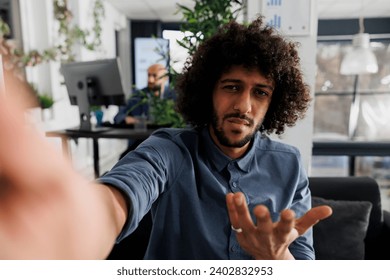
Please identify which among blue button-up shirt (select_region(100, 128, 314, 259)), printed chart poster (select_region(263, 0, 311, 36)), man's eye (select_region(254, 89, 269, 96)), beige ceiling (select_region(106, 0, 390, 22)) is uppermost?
beige ceiling (select_region(106, 0, 390, 22))

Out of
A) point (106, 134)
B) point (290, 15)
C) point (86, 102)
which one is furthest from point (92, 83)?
point (290, 15)

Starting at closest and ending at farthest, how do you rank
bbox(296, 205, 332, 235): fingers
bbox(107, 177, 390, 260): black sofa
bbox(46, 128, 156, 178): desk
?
1. bbox(296, 205, 332, 235): fingers
2. bbox(107, 177, 390, 260): black sofa
3. bbox(46, 128, 156, 178): desk

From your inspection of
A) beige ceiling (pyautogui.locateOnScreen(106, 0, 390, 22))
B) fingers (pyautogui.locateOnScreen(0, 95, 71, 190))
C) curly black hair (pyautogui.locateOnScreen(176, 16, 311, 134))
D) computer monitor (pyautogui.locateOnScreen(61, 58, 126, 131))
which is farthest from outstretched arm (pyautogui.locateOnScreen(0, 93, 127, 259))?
beige ceiling (pyautogui.locateOnScreen(106, 0, 390, 22))

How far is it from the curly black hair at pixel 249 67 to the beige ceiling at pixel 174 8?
11.4ft

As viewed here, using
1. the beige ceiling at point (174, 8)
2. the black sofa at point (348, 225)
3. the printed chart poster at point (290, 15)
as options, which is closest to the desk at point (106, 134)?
the printed chart poster at point (290, 15)

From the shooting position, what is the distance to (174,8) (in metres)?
5.09

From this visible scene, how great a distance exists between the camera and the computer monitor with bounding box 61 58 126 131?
2.38m

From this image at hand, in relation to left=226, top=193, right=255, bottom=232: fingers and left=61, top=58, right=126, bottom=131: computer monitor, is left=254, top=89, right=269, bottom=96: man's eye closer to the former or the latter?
left=226, top=193, right=255, bottom=232: fingers

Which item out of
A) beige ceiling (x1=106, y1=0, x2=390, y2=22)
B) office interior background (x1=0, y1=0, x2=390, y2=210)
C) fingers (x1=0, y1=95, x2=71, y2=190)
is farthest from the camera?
beige ceiling (x1=106, y1=0, x2=390, y2=22)

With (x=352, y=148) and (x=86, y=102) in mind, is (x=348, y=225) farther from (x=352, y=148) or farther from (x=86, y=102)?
(x=86, y=102)

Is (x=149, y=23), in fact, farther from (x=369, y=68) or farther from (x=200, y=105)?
(x=200, y=105)

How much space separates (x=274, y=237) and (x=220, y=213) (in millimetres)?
280

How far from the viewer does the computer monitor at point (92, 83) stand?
2379 mm
